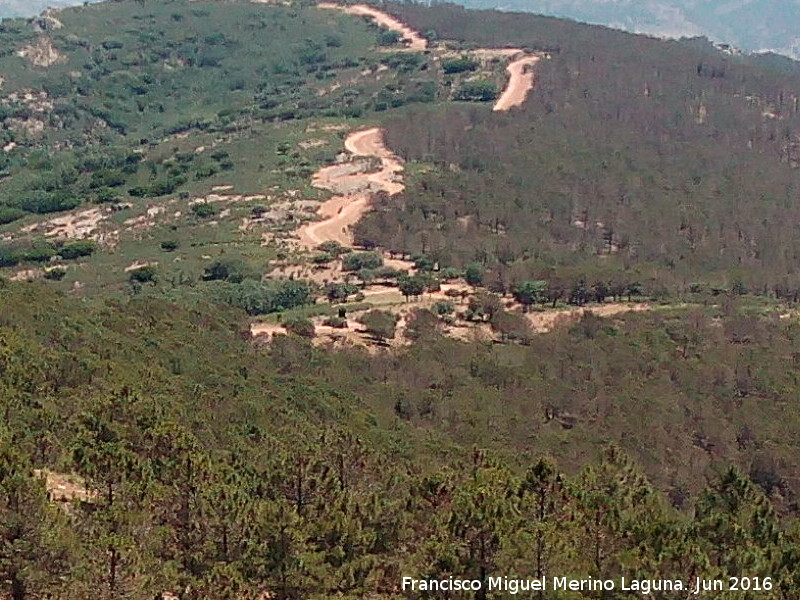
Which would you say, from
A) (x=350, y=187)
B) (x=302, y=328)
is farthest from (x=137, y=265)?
(x=350, y=187)

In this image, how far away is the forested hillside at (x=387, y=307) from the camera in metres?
21.5

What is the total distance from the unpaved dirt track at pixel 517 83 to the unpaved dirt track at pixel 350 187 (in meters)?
21.7

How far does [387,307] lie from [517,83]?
7815 cm

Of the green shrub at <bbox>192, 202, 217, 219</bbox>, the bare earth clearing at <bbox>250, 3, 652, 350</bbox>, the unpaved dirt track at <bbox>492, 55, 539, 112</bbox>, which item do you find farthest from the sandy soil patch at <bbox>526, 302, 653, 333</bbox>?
the unpaved dirt track at <bbox>492, 55, 539, 112</bbox>

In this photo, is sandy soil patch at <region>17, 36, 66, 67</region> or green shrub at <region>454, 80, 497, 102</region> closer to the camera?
green shrub at <region>454, 80, 497, 102</region>

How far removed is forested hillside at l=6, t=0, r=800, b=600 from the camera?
21.5m

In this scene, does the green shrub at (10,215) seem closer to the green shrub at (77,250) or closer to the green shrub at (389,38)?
the green shrub at (77,250)

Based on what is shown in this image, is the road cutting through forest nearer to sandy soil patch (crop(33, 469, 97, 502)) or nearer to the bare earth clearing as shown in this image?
the bare earth clearing

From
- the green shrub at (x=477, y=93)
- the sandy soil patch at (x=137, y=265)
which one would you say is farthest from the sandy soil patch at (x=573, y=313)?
the green shrub at (x=477, y=93)

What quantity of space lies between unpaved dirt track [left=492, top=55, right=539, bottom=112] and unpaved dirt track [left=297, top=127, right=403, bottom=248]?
855 inches

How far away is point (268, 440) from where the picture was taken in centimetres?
3322

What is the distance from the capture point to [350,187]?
107 m

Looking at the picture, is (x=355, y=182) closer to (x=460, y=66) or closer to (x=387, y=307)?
(x=387, y=307)

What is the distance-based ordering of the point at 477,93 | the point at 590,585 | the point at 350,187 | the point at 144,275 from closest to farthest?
the point at 590,585
the point at 144,275
the point at 350,187
the point at 477,93
